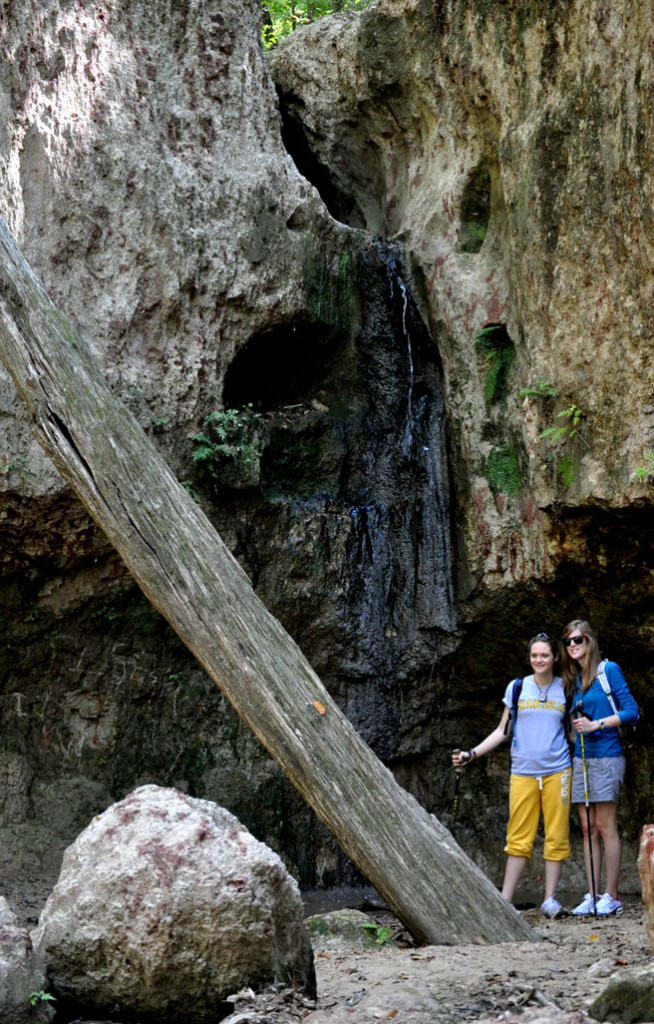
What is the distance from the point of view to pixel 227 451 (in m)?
7.54

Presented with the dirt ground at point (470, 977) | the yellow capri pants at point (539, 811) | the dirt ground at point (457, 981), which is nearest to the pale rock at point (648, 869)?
the dirt ground at point (457, 981)

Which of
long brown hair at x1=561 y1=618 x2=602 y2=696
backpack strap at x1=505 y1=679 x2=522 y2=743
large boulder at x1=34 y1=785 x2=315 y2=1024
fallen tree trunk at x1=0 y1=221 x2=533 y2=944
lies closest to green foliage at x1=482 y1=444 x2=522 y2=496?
long brown hair at x1=561 y1=618 x2=602 y2=696

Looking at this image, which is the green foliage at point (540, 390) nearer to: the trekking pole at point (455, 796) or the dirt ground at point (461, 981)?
the trekking pole at point (455, 796)

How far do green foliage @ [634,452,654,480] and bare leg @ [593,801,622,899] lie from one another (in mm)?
2055

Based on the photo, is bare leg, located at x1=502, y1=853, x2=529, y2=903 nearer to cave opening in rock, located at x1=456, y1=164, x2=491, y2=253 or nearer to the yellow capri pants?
the yellow capri pants

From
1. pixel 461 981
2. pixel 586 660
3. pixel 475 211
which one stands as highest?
pixel 475 211

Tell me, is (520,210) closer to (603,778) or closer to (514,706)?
(514,706)

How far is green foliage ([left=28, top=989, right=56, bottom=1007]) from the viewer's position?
3572mm

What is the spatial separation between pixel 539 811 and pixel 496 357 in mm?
3497

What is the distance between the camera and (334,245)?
8.46 meters

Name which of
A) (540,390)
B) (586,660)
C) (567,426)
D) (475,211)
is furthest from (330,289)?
(586,660)

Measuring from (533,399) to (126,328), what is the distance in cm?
302

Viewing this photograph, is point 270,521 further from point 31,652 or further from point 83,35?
point 83,35

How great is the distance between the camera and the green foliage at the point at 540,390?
6.94 meters
